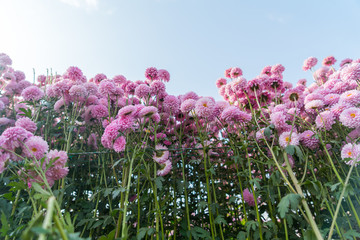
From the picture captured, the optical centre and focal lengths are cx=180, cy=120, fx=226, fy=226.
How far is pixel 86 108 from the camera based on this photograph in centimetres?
226

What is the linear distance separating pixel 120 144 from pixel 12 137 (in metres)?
0.64

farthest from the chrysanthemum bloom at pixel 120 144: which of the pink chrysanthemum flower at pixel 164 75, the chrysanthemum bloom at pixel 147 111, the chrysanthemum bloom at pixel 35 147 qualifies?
the pink chrysanthemum flower at pixel 164 75

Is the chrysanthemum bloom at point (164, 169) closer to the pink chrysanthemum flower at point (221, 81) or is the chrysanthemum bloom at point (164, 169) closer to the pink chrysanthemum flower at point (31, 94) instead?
the pink chrysanthemum flower at point (31, 94)

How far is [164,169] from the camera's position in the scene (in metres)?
1.70

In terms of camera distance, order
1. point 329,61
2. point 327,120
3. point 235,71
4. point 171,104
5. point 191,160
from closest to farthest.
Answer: point 327,120
point 191,160
point 171,104
point 235,71
point 329,61

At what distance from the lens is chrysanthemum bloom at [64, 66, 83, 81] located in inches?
87.3

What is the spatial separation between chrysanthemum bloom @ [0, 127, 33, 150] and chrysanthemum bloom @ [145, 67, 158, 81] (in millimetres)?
1473

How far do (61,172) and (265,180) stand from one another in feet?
4.59

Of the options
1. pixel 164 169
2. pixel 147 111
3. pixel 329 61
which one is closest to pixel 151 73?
pixel 147 111

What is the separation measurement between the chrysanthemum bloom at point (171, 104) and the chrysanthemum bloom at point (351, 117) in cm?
131

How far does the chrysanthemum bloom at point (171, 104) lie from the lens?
218 cm

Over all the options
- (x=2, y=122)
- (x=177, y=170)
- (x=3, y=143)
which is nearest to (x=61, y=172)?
(x=3, y=143)

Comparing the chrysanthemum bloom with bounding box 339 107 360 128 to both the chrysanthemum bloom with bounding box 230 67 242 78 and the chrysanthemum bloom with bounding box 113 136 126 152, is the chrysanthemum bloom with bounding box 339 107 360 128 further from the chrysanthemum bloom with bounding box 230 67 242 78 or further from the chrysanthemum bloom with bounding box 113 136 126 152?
the chrysanthemum bloom with bounding box 113 136 126 152

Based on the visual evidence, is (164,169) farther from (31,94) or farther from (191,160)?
(31,94)
